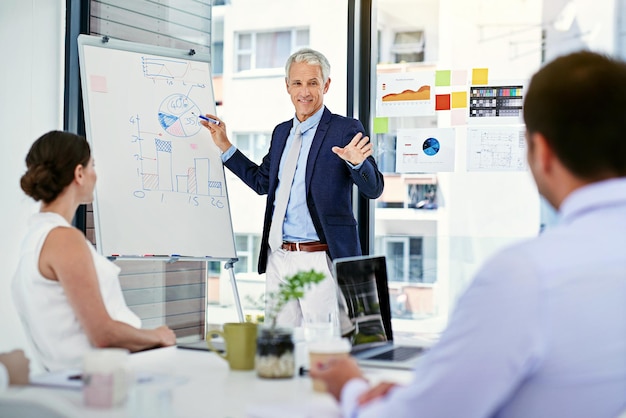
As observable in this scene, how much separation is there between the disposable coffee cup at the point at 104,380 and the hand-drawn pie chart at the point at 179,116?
2108 millimetres

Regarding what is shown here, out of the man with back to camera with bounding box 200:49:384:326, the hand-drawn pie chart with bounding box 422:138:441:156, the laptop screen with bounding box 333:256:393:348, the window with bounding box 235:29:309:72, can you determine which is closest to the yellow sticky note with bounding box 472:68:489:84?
the hand-drawn pie chart with bounding box 422:138:441:156

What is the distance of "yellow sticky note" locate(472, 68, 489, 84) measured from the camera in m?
3.97

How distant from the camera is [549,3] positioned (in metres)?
3.92

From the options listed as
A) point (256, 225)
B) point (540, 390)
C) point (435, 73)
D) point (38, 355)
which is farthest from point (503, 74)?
point (540, 390)

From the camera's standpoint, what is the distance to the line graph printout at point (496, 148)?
12.8 feet

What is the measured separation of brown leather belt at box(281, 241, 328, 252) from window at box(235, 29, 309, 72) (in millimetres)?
2361

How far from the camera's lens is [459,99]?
13.1 feet

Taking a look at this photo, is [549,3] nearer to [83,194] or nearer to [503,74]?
[503,74]

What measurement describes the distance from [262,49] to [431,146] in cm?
225

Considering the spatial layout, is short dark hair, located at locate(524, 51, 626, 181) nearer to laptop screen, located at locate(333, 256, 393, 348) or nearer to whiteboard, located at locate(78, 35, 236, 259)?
laptop screen, located at locate(333, 256, 393, 348)

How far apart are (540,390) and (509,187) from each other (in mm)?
2972

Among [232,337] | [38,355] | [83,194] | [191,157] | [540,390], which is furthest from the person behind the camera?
[191,157]

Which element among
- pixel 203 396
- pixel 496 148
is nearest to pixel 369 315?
pixel 203 396

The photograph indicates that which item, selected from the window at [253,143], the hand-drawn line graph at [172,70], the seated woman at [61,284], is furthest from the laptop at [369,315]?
the window at [253,143]
